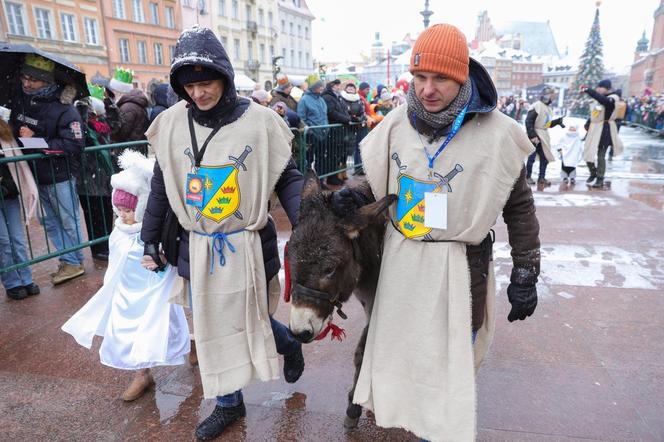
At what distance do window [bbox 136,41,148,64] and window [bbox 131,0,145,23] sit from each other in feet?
6.55

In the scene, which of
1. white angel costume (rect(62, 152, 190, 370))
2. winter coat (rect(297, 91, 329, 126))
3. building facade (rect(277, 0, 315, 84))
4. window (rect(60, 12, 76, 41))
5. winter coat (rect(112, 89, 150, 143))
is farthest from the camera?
building facade (rect(277, 0, 315, 84))

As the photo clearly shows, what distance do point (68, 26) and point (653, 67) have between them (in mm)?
59415

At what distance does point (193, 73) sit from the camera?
2.33 meters

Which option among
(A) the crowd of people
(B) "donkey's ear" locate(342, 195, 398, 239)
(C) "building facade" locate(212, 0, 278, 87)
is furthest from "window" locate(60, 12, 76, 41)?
(B) "donkey's ear" locate(342, 195, 398, 239)

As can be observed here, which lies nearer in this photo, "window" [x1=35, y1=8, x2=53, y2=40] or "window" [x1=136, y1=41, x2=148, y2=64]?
"window" [x1=35, y1=8, x2=53, y2=40]

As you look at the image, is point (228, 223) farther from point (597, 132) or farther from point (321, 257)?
point (597, 132)

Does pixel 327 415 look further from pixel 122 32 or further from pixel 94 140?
pixel 122 32

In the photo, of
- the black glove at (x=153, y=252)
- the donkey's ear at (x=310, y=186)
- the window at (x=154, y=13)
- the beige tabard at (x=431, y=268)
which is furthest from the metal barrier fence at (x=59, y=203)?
the window at (x=154, y=13)

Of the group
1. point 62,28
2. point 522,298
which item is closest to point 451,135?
point 522,298

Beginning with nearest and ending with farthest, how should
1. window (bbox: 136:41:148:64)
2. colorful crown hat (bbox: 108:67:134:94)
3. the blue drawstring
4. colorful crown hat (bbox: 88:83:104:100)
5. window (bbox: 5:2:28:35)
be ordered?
the blue drawstring
colorful crown hat (bbox: 108:67:134:94)
colorful crown hat (bbox: 88:83:104:100)
window (bbox: 5:2:28:35)
window (bbox: 136:41:148:64)

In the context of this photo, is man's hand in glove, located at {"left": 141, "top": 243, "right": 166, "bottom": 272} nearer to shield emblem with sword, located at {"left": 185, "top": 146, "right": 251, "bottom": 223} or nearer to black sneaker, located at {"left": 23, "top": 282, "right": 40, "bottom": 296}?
shield emblem with sword, located at {"left": 185, "top": 146, "right": 251, "bottom": 223}

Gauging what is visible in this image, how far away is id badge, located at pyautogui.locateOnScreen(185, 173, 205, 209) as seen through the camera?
2.40m

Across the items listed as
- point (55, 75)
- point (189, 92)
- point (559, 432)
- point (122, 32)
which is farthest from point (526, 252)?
point (122, 32)

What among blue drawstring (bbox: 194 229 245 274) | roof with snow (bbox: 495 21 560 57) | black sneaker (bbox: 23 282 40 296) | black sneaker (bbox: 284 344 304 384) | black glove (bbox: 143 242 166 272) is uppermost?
roof with snow (bbox: 495 21 560 57)
